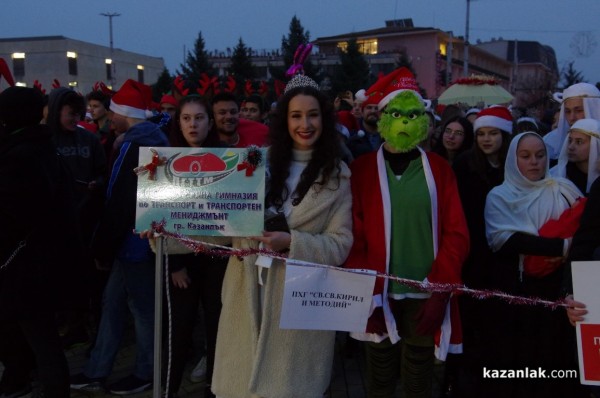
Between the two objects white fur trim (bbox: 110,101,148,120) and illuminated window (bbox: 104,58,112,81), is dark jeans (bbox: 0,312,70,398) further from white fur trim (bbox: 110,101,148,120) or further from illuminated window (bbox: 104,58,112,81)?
illuminated window (bbox: 104,58,112,81)

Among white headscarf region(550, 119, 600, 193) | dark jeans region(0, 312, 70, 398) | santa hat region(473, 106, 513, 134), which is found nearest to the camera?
dark jeans region(0, 312, 70, 398)

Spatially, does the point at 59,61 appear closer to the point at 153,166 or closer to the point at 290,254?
the point at 153,166

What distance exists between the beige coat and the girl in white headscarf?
109 cm

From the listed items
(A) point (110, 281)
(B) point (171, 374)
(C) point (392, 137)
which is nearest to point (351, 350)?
(B) point (171, 374)

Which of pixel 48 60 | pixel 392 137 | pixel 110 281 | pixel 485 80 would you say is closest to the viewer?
pixel 392 137

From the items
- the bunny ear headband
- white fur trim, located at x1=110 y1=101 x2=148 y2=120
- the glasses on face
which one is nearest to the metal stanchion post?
the bunny ear headband

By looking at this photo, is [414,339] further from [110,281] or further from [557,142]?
[557,142]

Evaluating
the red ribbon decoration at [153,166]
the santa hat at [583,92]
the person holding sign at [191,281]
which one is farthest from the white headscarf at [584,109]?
the red ribbon decoration at [153,166]

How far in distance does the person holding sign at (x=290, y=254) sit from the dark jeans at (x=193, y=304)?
0.67 metres

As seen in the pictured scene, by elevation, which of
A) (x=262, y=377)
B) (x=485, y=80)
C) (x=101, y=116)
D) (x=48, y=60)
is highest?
(x=48, y=60)

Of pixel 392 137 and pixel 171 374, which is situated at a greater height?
pixel 392 137

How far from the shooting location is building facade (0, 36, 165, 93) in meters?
52.7

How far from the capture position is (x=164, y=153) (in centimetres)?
306

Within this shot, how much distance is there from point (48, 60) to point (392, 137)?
5667 centimetres
